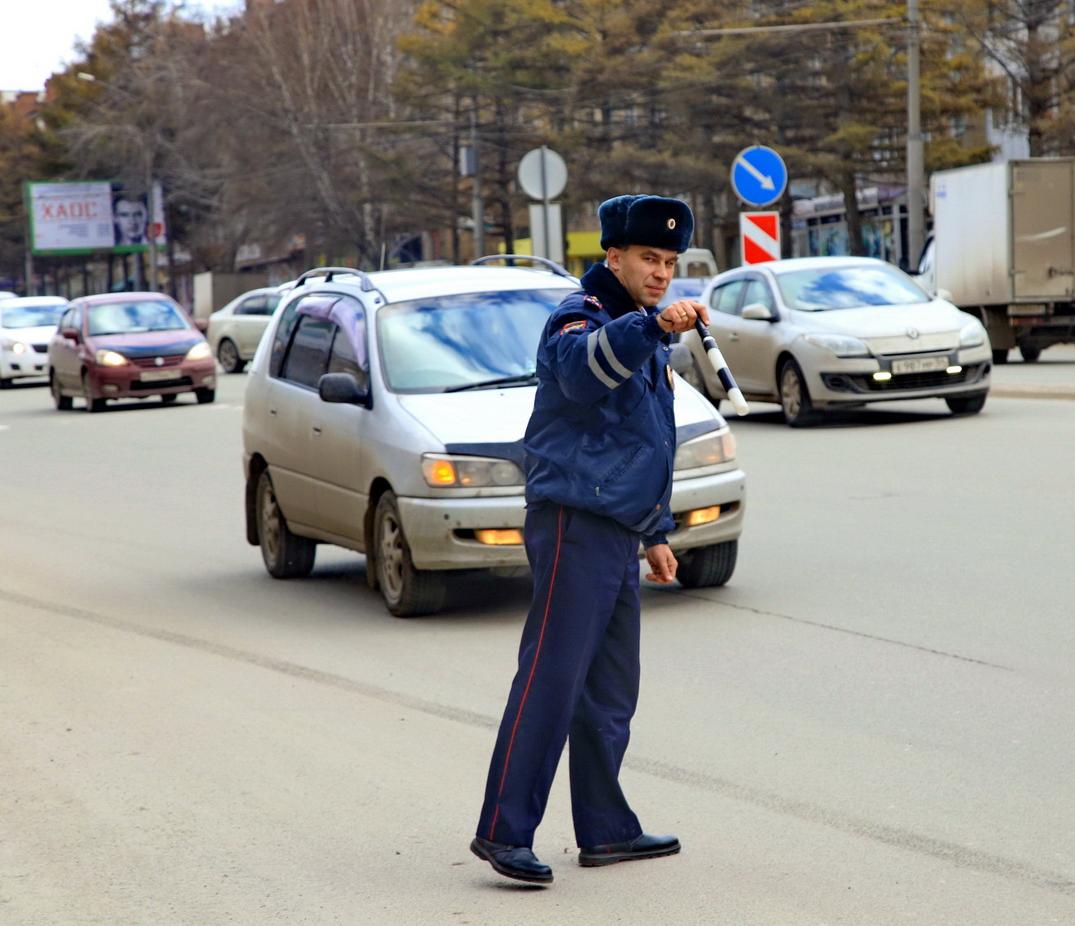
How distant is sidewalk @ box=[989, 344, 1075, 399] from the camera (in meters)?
22.4

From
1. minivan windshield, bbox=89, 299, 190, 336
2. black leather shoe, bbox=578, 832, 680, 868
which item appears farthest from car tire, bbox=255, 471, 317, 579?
minivan windshield, bbox=89, 299, 190, 336

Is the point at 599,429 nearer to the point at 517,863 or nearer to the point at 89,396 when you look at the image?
the point at 517,863

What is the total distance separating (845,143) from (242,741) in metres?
46.2

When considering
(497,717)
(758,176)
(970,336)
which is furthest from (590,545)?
(758,176)

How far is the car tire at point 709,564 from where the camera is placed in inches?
402

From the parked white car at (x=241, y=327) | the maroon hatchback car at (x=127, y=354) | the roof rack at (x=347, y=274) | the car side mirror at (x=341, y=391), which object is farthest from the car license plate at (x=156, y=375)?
the car side mirror at (x=341, y=391)

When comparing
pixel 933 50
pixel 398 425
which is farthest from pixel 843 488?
pixel 933 50

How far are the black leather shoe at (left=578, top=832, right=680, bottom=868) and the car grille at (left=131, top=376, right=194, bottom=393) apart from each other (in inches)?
947

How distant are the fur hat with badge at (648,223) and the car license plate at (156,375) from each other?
2431 centimetres

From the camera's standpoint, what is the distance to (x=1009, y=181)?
98.5ft

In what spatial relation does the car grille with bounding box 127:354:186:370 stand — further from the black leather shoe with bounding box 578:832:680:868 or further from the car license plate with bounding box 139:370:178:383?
the black leather shoe with bounding box 578:832:680:868

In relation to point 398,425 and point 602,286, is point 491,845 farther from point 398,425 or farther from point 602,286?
point 398,425

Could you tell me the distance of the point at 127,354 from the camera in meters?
29.0

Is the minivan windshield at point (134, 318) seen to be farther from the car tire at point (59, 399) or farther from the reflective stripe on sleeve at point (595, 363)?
the reflective stripe on sleeve at point (595, 363)
